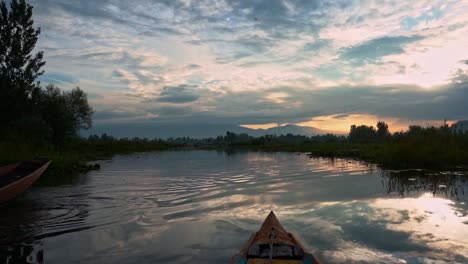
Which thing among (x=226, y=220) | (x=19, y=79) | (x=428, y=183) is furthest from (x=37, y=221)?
(x=19, y=79)

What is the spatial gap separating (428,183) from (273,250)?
13714 mm

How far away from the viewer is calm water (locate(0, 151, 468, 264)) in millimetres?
8516

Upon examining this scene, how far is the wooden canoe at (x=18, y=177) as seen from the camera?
1350cm

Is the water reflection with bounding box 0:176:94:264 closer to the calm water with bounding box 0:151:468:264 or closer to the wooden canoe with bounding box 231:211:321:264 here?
the calm water with bounding box 0:151:468:264

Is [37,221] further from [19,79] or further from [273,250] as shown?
[19,79]

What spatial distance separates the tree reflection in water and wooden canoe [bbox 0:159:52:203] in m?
15.4

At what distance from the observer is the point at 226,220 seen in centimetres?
1181

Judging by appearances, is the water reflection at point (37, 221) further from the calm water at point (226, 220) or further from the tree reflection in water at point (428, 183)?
the tree reflection in water at point (428, 183)

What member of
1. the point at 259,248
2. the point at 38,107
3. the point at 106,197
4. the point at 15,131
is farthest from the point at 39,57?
the point at 259,248

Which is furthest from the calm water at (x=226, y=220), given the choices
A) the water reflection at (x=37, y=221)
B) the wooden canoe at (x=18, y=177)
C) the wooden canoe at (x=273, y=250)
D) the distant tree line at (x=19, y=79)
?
the distant tree line at (x=19, y=79)

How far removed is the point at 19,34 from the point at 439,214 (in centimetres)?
4017

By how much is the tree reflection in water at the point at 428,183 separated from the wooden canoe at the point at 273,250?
31.8 feet

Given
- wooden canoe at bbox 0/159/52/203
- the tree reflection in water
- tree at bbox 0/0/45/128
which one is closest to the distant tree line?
tree at bbox 0/0/45/128

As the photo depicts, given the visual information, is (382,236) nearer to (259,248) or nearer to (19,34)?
(259,248)
